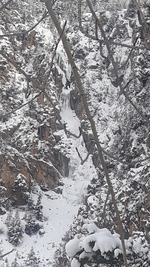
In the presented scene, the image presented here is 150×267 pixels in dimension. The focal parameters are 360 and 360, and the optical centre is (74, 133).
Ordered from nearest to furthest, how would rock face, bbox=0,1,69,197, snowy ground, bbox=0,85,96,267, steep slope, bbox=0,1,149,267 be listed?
steep slope, bbox=0,1,149,267 < snowy ground, bbox=0,85,96,267 < rock face, bbox=0,1,69,197

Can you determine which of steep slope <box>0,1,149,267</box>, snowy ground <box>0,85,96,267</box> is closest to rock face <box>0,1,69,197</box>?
steep slope <box>0,1,149,267</box>

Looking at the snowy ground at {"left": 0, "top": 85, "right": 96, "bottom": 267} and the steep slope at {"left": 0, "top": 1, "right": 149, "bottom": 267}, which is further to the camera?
the snowy ground at {"left": 0, "top": 85, "right": 96, "bottom": 267}

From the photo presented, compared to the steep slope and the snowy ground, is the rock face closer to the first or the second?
the steep slope

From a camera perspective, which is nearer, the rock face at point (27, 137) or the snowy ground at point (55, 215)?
the snowy ground at point (55, 215)

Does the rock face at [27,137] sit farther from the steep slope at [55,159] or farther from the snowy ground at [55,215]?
the snowy ground at [55,215]

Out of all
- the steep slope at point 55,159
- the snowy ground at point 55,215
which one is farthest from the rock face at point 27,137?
the snowy ground at point 55,215

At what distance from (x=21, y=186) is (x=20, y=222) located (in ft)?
5.97

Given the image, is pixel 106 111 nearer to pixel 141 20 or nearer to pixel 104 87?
pixel 104 87

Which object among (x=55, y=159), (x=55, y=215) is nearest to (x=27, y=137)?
(x=55, y=159)

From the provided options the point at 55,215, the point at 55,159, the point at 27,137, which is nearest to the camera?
the point at 55,215

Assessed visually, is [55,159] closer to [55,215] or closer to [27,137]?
[27,137]

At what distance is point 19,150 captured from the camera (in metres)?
17.2

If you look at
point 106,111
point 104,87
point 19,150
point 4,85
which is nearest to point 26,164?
point 19,150

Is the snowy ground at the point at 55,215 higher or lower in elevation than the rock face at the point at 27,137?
lower
